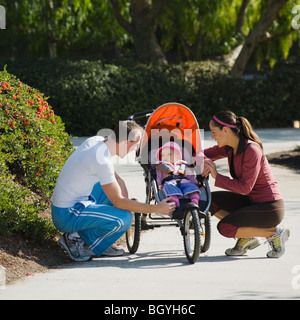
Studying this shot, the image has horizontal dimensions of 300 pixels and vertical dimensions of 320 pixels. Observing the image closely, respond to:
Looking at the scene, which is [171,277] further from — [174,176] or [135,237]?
[174,176]

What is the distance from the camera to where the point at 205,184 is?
6312 millimetres

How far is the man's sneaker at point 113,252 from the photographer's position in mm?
6176

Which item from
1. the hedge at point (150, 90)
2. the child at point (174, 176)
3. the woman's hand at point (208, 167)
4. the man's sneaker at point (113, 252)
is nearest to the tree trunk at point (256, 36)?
the hedge at point (150, 90)

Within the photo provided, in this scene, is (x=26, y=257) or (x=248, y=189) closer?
(x=26, y=257)

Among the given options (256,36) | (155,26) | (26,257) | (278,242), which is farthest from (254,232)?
(155,26)

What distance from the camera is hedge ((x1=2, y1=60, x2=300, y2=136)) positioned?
1477cm

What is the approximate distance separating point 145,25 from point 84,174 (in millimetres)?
12493

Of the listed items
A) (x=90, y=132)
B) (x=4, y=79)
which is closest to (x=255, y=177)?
(x=4, y=79)

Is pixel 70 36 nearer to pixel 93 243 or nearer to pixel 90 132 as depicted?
pixel 90 132

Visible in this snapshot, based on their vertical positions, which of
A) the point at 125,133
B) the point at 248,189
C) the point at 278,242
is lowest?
the point at 278,242

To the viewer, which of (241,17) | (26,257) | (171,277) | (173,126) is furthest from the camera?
(241,17)

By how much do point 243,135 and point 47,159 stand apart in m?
2.15

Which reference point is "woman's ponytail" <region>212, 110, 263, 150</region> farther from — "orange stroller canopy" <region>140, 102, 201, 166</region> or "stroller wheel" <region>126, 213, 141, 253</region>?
"stroller wheel" <region>126, 213, 141, 253</region>

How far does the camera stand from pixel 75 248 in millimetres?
5980
